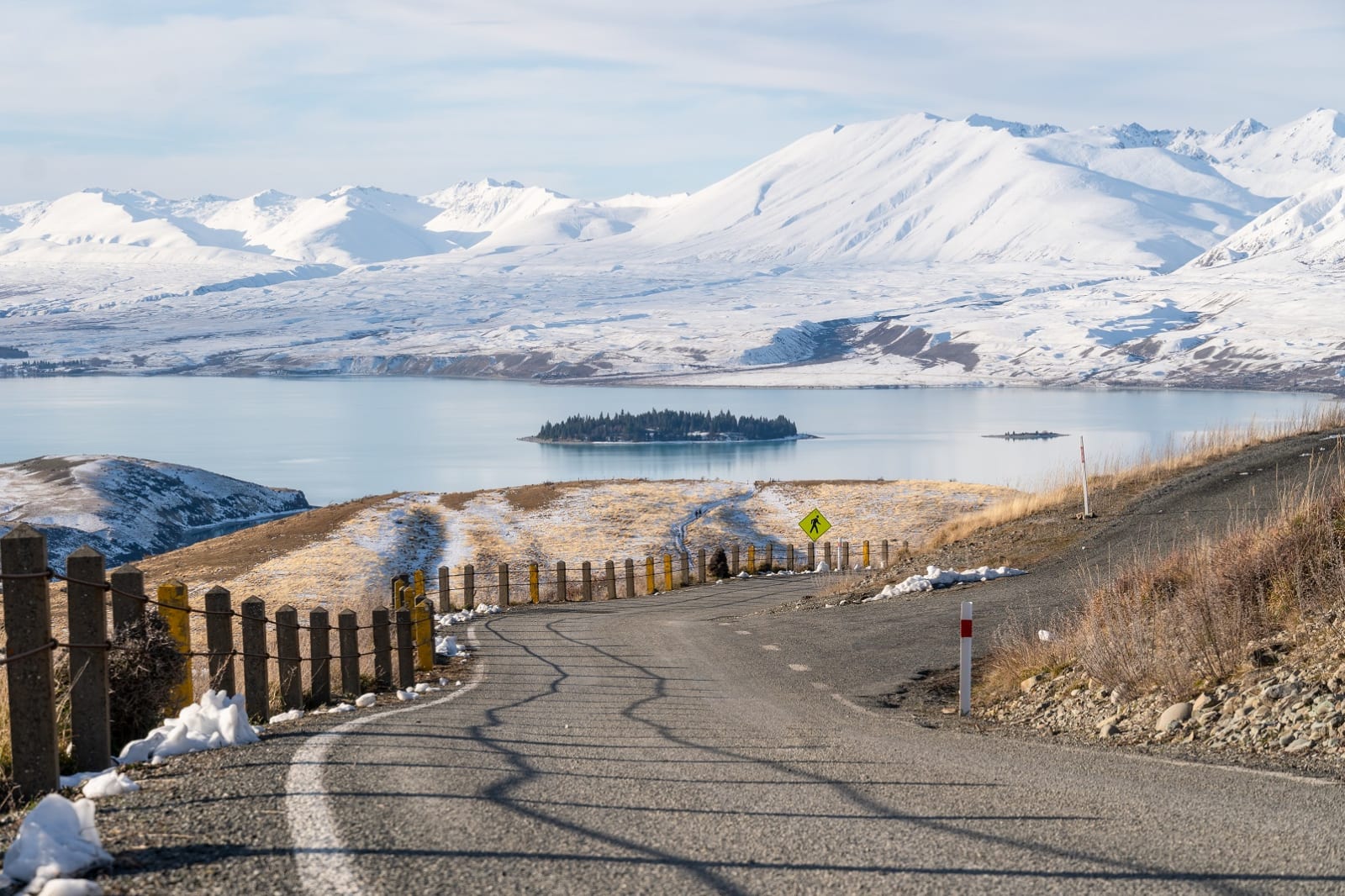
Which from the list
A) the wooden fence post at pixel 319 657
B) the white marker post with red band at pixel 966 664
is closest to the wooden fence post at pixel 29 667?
the wooden fence post at pixel 319 657

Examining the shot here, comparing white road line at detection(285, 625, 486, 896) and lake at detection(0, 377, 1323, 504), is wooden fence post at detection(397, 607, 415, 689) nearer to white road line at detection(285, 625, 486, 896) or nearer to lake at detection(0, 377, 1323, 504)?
white road line at detection(285, 625, 486, 896)

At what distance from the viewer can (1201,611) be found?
32.6 feet

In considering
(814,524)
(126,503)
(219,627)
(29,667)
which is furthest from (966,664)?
(126,503)

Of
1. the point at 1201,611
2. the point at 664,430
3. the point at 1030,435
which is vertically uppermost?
the point at 1201,611

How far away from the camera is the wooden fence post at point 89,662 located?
6730mm

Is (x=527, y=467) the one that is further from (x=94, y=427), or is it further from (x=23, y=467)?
(x=94, y=427)

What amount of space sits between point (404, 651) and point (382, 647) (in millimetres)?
423

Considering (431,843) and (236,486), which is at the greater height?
(431,843)

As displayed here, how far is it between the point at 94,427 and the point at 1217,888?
169 m

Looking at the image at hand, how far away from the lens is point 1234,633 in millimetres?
9547

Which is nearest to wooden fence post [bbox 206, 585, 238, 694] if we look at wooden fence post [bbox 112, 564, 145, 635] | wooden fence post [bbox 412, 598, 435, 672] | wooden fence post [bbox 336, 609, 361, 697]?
wooden fence post [bbox 112, 564, 145, 635]

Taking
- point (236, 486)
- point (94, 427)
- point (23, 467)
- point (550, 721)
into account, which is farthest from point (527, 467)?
point (550, 721)

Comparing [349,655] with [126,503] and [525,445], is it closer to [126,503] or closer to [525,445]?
[126,503]

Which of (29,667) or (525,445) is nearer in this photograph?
(29,667)
